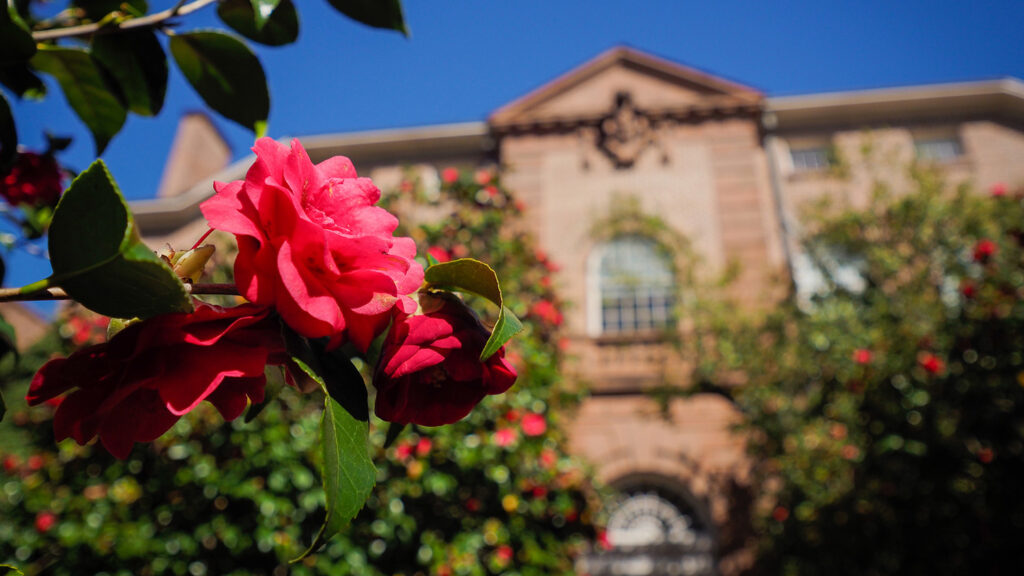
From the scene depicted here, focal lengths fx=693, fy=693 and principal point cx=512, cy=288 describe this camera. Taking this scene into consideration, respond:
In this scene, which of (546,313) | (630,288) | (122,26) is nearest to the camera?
(122,26)

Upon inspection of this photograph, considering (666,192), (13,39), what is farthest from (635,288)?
(13,39)

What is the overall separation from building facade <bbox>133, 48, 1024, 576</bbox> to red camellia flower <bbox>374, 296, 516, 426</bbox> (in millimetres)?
8780

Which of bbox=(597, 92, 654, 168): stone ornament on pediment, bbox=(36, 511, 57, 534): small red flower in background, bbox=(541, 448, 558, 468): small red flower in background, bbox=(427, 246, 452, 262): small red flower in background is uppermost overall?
bbox=(597, 92, 654, 168): stone ornament on pediment

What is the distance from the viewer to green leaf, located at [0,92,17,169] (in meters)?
0.97

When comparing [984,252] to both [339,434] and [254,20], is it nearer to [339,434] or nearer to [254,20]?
[254,20]

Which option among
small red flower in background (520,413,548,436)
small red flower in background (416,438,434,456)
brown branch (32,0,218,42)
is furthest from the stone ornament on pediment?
brown branch (32,0,218,42)

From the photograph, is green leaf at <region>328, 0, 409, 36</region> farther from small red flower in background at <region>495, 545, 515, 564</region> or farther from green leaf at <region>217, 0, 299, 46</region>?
small red flower in background at <region>495, 545, 515, 564</region>

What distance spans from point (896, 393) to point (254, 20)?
6.95 meters

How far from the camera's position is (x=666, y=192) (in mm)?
11555

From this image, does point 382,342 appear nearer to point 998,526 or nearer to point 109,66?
point 109,66

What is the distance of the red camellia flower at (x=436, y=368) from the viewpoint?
66 centimetres

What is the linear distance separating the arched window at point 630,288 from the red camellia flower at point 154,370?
32.7 ft

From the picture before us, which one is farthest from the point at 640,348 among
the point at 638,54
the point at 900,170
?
the point at 638,54

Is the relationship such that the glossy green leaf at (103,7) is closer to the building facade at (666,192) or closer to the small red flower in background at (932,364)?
the small red flower in background at (932,364)
